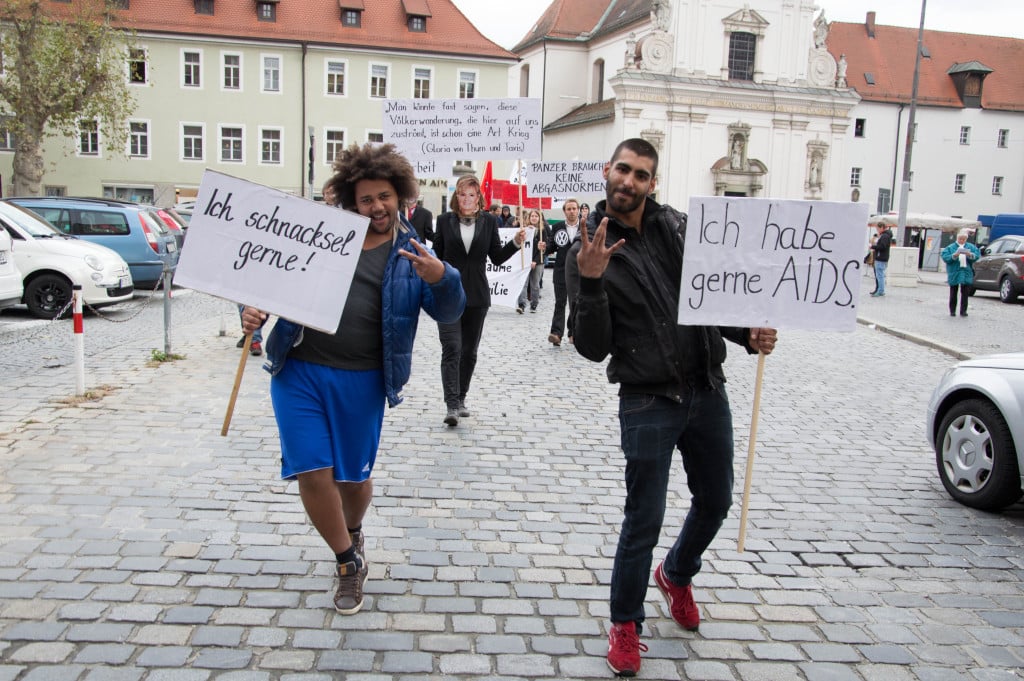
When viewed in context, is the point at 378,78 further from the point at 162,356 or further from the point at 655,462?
the point at 655,462

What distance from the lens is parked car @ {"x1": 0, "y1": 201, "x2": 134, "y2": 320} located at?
14.2 m

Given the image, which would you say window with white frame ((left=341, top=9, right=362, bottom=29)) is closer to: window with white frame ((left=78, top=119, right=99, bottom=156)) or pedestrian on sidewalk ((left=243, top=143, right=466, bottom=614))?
window with white frame ((left=78, top=119, right=99, bottom=156))

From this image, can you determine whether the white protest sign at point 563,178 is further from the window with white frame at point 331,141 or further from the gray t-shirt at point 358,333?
the window with white frame at point 331,141

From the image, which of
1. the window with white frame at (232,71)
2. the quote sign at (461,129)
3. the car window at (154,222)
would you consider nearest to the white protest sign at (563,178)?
the quote sign at (461,129)

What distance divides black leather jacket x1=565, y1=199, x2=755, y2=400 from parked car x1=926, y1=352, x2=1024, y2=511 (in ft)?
9.41

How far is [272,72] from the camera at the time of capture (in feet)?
153

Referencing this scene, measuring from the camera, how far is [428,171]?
11594 millimetres

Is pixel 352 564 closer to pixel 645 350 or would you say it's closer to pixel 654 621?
pixel 654 621

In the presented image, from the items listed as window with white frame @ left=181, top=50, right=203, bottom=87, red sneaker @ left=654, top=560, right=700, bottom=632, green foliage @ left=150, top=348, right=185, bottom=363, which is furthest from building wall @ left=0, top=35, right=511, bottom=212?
red sneaker @ left=654, top=560, right=700, bottom=632

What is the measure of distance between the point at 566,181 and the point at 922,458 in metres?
7.55

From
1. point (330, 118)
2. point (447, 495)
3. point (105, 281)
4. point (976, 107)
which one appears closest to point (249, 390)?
point (447, 495)

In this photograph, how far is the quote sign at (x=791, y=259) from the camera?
392 centimetres

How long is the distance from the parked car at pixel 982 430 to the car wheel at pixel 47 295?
1271 cm

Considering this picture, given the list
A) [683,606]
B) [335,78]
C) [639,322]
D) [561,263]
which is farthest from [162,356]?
[335,78]
